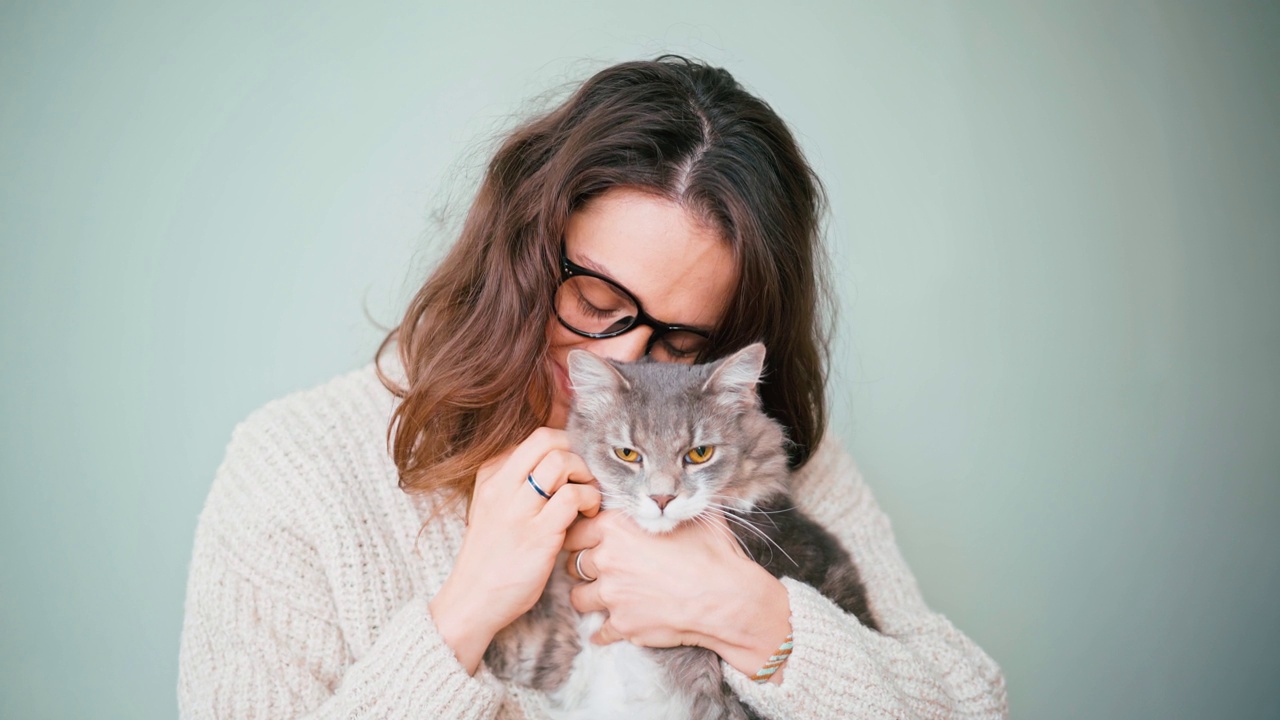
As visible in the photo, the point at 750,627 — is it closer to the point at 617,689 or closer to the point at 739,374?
the point at 617,689

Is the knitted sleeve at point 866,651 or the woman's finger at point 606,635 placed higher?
the knitted sleeve at point 866,651

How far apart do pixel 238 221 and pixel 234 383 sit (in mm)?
470

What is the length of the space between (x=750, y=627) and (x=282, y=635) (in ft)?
3.00

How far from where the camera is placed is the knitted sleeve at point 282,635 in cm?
130

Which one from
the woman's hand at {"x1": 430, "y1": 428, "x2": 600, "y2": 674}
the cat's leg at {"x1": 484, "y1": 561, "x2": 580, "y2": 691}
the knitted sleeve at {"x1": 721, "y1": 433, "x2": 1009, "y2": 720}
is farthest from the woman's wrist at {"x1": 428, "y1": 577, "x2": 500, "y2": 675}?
the knitted sleeve at {"x1": 721, "y1": 433, "x2": 1009, "y2": 720}

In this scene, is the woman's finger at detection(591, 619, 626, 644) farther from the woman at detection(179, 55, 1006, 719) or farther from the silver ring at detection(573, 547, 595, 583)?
the silver ring at detection(573, 547, 595, 583)

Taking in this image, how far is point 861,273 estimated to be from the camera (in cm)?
250

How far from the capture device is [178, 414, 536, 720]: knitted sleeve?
130 centimetres

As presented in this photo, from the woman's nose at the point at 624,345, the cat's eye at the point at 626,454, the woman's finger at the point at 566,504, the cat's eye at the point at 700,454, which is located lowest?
the woman's finger at the point at 566,504

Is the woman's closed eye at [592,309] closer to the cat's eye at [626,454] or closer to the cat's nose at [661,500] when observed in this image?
the cat's eye at [626,454]

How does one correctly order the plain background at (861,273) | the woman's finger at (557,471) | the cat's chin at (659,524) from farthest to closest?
the plain background at (861,273) < the cat's chin at (659,524) < the woman's finger at (557,471)

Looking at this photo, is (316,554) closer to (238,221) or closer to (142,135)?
(238,221)

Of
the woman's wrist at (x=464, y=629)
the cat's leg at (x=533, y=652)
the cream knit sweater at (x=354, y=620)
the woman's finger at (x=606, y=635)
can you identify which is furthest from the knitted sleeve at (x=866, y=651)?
the woman's wrist at (x=464, y=629)

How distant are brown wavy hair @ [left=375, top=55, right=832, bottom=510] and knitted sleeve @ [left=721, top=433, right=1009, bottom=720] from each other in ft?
1.81
